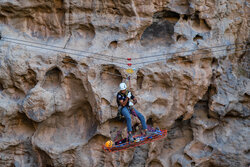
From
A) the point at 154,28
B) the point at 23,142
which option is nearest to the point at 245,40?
the point at 154,28

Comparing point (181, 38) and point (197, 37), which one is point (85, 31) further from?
point (197, 37)

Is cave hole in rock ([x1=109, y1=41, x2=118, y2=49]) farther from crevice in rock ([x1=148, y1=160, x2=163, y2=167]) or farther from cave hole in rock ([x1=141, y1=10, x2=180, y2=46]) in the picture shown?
crevice in rock ([x1=148, y1=160, x2=163, y2=167])

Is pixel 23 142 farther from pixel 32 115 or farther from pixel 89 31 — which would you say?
pixel 89 31

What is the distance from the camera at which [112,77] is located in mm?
9094

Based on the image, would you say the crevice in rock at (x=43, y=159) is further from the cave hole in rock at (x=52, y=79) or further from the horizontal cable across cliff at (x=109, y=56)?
the horizontal cable across cliff at (x=109, y=56)

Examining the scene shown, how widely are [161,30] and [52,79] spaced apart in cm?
335

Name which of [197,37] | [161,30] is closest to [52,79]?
[161,30]

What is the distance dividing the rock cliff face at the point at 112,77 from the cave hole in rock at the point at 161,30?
0.03m

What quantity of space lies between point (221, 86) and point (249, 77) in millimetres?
1066

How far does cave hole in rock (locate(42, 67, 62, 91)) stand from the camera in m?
8.92

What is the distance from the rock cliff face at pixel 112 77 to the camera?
28.5 ft

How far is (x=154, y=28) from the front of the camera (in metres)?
9.48

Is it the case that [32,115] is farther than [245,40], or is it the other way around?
[245,40]

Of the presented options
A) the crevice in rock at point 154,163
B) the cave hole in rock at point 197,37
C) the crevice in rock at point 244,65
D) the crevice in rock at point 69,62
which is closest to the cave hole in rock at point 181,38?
the cave hole in rock at point 197,37
